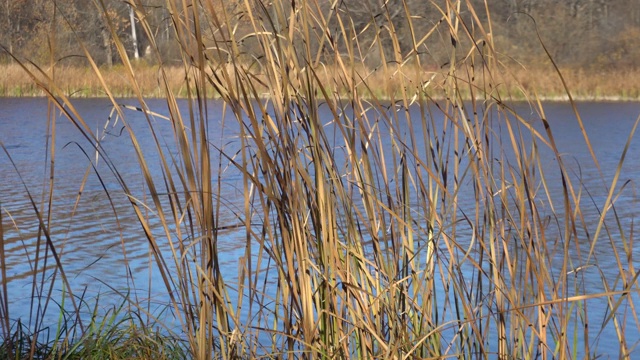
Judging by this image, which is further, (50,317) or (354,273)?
(50,317)

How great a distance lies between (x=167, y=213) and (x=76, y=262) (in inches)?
35.5

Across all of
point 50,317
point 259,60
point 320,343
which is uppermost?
point 259,60

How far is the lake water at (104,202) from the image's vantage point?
2.67 m

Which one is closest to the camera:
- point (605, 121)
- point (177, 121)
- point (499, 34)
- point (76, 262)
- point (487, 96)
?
point (177, 121)

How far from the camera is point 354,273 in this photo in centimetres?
147

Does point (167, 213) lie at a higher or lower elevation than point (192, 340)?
lower

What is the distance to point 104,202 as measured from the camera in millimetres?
4883

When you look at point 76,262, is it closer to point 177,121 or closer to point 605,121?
point 177,121

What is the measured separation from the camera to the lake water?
2666 mm

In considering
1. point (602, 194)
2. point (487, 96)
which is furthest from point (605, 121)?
point (487, 96)

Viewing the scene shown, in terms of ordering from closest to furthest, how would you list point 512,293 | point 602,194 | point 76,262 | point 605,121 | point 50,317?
point 512,293
point 50,317
point 76,262
point 602,194
point 605,121

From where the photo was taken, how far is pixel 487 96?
1543 millimetres

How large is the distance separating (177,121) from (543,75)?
15967 mm

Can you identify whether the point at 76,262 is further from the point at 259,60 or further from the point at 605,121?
the point at 605,121
